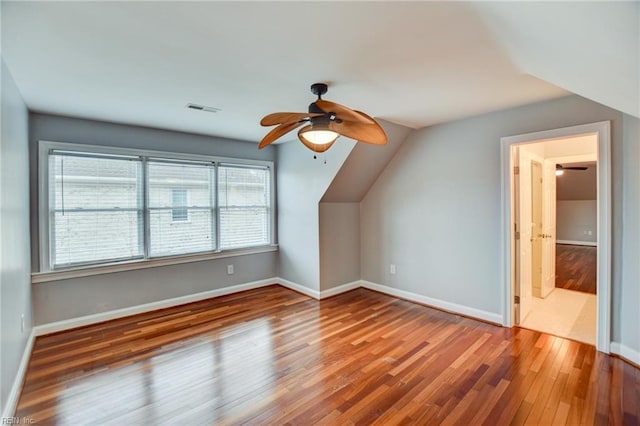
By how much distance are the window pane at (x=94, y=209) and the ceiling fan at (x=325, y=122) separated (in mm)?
2268

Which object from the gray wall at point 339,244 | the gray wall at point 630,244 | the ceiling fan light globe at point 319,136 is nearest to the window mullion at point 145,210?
the gray wall at point 339,244

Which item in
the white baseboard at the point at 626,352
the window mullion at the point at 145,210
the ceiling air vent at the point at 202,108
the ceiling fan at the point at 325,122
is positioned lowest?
the white baseboard at the point at 626,352

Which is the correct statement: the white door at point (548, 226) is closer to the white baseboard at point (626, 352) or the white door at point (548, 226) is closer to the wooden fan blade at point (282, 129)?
the white baseboard at point (626, 352)

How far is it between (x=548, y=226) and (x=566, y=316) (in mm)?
1458

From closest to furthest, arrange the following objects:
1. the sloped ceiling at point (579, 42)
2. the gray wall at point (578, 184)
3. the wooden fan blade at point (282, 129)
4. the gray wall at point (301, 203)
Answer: the sloped ceiling at point (579, 42)
the wooden fan blade at point (282, 129)
the gray wall at point (301, 203)
the gray wall at point (578, 184)

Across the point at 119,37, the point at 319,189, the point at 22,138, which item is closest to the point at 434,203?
the point at 319,189

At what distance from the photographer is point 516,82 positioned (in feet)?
8.09

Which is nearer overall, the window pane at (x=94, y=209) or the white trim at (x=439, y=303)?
the window pane at (x=94, y=209)

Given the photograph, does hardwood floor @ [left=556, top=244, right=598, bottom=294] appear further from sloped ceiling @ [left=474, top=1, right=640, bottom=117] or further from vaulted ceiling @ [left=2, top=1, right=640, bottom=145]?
sloped ceiling @ [left=474, top=1, right=640, bottom=117]

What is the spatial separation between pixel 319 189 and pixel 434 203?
1.54m

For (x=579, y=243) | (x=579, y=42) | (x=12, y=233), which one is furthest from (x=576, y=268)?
(x=12, y=233)

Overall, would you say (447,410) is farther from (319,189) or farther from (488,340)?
(319,189)

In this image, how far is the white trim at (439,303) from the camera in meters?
3.42

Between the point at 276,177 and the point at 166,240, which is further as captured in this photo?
the point at 276,177
